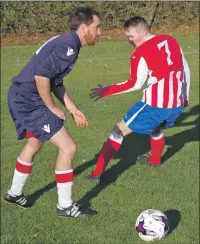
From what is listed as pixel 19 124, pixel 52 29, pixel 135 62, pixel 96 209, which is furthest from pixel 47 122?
pixel 52 29

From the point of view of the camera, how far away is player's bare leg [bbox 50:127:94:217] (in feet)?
16.6

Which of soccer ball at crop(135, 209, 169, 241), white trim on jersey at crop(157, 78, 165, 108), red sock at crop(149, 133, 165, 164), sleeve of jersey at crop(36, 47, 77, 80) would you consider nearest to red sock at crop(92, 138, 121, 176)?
red sock at crop(149, 133, 165, 164)

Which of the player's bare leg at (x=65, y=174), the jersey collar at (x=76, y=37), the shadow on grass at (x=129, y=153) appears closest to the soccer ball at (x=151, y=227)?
the player's bare leg at (x=65, y=174)

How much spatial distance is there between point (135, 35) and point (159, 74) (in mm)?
540

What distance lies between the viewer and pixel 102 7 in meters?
16.4

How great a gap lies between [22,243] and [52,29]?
1165 cm

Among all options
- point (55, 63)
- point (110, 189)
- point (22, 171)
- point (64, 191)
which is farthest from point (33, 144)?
point (110, 189)

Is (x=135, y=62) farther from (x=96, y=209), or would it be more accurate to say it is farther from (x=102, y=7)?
(x=102, y=7)

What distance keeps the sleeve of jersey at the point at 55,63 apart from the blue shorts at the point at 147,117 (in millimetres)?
1857

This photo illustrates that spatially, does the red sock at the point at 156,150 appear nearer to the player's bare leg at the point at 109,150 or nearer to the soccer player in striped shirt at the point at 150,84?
the soccer player in striped shirt at the point at 150,84

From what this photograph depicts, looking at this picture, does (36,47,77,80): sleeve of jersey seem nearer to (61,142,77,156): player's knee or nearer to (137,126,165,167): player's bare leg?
(61,142,77,156): player's knee

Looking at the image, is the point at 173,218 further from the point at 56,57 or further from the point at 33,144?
the point at 56,57

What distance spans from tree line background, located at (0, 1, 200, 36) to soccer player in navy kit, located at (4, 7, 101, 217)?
927cm

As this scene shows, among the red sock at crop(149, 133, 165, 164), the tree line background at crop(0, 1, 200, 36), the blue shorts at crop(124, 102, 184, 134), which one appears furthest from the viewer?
the tree line background at crop(0, 1, 200, 36)
